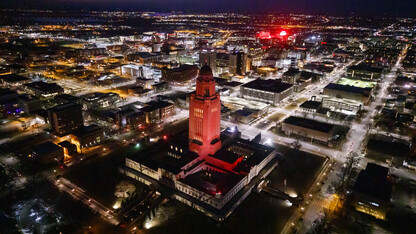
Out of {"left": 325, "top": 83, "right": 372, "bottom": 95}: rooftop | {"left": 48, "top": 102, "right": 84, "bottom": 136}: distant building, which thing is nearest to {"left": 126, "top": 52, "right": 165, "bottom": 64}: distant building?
{"left": 48, "top": 102, "right": 84, "bottom": 136}: distant building

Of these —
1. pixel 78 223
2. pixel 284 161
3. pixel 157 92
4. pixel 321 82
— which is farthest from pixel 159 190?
pixel 321 82

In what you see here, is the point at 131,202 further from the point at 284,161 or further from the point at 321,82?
the point at 321,82

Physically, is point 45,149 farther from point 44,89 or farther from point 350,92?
point 350,92

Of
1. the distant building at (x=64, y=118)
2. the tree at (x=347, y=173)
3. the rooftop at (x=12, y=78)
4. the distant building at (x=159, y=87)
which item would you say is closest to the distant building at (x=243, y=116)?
the tree at (x=347, y=173)

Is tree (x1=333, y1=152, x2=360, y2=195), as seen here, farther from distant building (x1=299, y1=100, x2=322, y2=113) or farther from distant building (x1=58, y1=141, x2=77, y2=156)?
distant building (x1=58, y1=141, x2=77, y2=156)

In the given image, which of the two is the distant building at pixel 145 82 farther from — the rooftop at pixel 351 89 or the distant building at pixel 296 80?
the rooftop at pixel 351 89

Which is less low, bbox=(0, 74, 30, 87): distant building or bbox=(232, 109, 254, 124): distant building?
bbox=(0, 74, 30, 87): distant building
